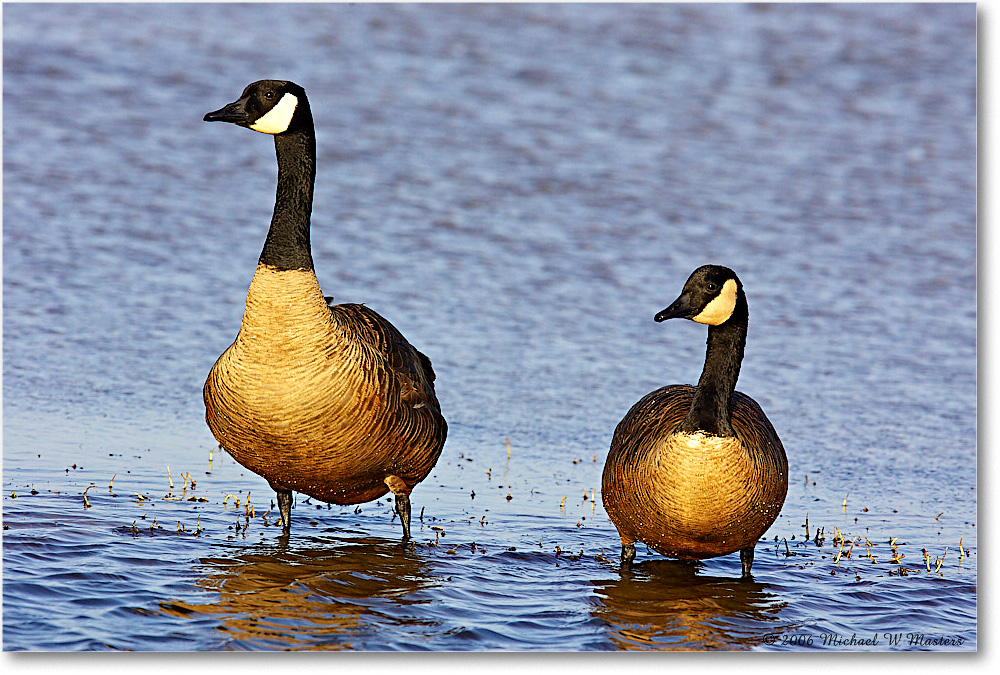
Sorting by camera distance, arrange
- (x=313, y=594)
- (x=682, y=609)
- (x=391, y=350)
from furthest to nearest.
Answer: (x=391, y=350), (x=682, y=609), (x=313, y=594)

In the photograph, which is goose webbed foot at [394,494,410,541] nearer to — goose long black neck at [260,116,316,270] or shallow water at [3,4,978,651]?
shallow water at [3,4,978,651]

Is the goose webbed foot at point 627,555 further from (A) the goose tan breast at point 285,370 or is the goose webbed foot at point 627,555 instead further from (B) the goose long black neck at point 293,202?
(B) the goose long black neck at point 293,202

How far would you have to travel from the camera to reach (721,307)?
5801 mm

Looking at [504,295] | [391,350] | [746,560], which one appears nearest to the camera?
[746,560]

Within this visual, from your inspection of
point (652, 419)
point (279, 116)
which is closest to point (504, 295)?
point (652, 419)

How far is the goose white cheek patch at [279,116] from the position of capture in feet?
19.4

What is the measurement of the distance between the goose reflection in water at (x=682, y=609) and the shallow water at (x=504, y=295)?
22mm

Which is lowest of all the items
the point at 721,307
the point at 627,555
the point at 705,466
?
the point at 627,555

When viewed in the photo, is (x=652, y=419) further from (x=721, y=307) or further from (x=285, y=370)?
(x=285, y=370)

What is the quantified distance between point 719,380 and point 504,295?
4554 millimetres

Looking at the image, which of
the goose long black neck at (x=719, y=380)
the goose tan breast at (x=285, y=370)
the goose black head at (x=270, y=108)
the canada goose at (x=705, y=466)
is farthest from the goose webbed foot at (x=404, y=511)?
the goose black head at (x=270, y=108)

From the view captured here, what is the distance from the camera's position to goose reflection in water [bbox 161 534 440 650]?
4930mm

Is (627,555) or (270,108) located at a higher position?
(270,108)

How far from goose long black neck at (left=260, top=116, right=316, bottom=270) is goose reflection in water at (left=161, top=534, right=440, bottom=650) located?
1.40m
